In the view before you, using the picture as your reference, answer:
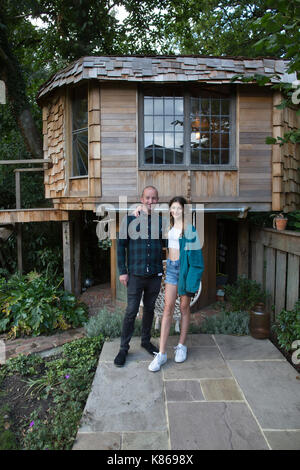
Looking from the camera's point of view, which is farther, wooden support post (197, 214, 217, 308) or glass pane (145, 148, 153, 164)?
wooden support post (197, 214, 217, 308)

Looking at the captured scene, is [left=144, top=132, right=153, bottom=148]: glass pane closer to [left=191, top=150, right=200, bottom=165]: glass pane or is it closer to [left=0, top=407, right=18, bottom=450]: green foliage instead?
[left=191, top=150, right=200, bottom=165]: glass pane

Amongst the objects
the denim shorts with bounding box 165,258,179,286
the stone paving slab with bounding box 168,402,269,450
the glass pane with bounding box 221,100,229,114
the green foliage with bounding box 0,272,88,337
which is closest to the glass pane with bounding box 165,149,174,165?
the glass pane with bounding box 221,100,229,114

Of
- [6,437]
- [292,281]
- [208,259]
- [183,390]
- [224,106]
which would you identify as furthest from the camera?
[208,259]

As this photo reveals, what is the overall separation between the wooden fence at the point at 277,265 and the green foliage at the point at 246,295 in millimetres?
128

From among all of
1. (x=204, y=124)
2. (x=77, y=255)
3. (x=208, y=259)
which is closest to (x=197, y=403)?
(x=208, y=259)

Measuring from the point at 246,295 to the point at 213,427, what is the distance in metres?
2.94

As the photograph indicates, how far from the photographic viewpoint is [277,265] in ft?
15.4

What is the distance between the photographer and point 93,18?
9.44m

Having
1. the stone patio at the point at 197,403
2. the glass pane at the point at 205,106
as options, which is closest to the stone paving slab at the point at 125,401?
the stone patio at the point at 197,403

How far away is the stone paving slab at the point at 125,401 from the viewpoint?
2559 millimetres

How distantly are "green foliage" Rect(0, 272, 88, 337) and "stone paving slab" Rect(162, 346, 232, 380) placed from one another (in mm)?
2001

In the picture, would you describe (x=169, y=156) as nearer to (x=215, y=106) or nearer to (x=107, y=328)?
(x=215, y=106)

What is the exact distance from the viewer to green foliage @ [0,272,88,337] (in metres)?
4.89

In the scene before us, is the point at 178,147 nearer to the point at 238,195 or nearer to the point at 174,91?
the point at 174,91
